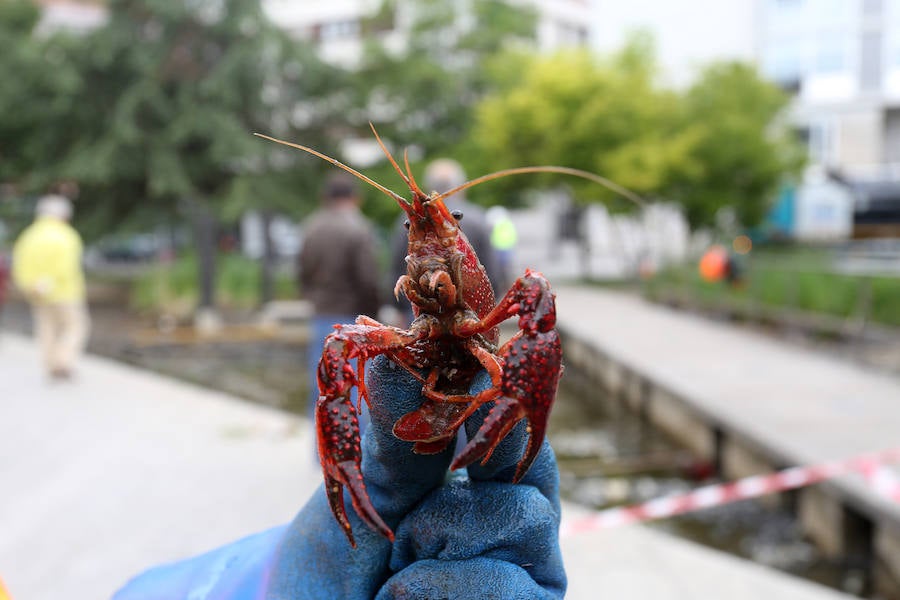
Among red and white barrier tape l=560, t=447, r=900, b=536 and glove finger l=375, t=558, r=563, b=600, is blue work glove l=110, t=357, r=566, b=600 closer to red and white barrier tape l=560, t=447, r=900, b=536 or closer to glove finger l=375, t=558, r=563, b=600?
glove finger l=375, t=558, r=563, b=600

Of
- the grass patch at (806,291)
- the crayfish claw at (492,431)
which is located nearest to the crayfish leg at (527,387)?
the crayfish claw at (492,431)

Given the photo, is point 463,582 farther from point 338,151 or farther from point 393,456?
point 338,151

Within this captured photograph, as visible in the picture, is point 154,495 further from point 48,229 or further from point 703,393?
point 703,393

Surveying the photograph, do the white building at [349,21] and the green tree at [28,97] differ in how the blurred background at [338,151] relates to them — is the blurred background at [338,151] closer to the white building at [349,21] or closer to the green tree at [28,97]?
the green tree at [28,97]

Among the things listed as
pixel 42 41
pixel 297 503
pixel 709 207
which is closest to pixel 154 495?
pixel 297 503

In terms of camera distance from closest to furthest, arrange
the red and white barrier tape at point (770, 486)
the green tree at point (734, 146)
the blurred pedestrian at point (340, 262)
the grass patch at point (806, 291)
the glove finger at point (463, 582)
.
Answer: the glove finger at point (463, 582), the red and white barrier tape at point (770, 486), the blurred pedestrian at point (340, 262), the grass patch at point (806, 291), the green tree at point (734, 146)

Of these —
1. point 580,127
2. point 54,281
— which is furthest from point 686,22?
point 54,281
